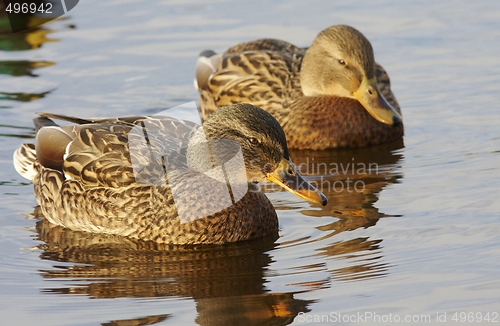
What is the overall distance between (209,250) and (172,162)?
2.72 feet

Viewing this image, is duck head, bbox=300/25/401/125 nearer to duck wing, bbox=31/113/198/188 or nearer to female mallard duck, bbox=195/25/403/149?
female mallard duck, bbox=195/25/403/149

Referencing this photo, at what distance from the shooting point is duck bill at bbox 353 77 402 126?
10711 mm

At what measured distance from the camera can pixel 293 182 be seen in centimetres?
801

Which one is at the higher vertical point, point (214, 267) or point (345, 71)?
point (345, 71)

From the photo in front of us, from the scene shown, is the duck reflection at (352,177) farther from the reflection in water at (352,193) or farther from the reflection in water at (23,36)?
the reflection in water at (23,36)

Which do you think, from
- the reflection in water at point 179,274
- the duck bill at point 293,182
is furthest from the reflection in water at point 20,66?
the duck bill at point 293,182

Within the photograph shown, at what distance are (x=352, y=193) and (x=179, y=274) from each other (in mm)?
2403

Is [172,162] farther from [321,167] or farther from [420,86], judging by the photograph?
[420,86]

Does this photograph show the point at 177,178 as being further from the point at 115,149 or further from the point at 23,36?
the point at 23,36

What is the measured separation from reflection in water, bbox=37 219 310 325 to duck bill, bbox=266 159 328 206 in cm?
48

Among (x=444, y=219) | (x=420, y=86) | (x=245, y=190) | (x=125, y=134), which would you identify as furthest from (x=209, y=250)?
(x=420, y=86)

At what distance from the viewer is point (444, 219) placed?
828cm

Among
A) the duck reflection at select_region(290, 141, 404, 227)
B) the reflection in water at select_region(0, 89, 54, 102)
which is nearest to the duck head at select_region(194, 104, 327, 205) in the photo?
the duck reflection at select_region(290, 141, 404, 227)

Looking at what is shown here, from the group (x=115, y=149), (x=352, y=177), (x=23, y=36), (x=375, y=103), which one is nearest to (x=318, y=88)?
(x=375, y=103)
